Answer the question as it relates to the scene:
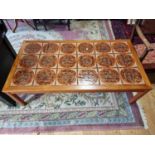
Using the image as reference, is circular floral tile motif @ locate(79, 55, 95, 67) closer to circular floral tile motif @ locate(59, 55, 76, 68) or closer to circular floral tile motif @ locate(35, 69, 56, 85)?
circular floral tile motif @ locate(59, 55, 76, 68)

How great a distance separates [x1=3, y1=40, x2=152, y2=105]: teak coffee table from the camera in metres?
1.40

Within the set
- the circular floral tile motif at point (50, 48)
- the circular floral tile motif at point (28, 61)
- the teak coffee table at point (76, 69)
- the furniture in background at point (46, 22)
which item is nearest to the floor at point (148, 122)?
the teak coffee table at point (76, 69)

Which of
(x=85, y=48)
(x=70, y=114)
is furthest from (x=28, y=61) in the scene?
(x=70, y=114)

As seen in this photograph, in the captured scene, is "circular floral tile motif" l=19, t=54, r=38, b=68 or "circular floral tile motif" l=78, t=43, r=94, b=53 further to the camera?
"circular floral tile motif" l=78, t=43, r=94, b=53

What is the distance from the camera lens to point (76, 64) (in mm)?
1574

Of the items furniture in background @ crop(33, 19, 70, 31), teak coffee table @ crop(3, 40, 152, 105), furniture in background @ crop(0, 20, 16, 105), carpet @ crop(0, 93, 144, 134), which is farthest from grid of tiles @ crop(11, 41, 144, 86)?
furniture in background @ crop(33, 19, 70, 31)

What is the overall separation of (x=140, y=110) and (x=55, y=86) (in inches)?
40.1

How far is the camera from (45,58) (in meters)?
1.62

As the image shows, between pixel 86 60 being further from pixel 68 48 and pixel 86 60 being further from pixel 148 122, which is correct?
pixel 148 122

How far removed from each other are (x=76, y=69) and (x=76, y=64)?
0.06 meters

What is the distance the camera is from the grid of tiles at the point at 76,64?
1.44 meters

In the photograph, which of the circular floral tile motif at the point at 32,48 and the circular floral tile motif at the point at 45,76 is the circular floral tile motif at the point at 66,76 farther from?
the circular floral tile motif at the point at 32,48

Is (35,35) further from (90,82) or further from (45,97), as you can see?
(90,82)

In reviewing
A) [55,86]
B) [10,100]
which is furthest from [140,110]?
[10,100]
